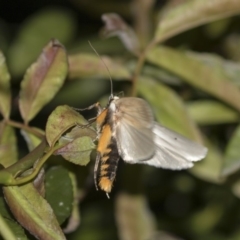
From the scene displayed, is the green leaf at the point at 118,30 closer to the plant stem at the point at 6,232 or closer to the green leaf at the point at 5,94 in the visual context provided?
the green leaf at the point at 5,94

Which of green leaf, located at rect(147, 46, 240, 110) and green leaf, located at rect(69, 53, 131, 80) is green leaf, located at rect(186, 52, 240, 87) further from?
green leaf, located at rect(69, 53, 131, 80)

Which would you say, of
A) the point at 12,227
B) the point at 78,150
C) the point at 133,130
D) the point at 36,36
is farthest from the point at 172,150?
the point at 36,36

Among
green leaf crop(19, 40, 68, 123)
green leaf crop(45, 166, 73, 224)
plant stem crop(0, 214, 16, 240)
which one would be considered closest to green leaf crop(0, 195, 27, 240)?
plant stem crop(0, 214, 16, 240)

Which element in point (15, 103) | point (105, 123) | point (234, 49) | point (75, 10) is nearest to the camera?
point (105, 123)

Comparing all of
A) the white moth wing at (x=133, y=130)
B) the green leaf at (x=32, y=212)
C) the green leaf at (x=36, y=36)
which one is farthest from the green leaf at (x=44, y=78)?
the green leaf at (x=36, y=36)

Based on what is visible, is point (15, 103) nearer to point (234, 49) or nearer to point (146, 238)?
point (146, 238)

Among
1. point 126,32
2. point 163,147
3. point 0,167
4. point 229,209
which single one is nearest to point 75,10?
point 229,209
